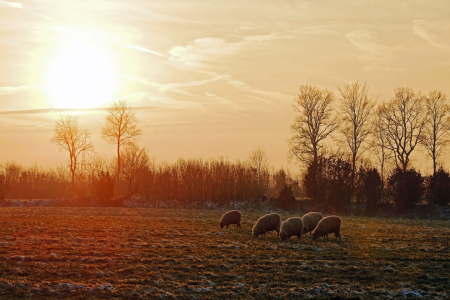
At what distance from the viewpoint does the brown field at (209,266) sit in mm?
11930

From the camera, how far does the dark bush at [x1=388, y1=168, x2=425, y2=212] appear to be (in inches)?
1827

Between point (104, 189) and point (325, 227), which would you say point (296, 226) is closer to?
point (325, 227)

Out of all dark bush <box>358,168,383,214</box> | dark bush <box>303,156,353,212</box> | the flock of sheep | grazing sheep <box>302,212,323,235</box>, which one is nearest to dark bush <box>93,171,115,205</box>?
dark bush <box>303,156,353,212</box>

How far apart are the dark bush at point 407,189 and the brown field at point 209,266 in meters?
24.7

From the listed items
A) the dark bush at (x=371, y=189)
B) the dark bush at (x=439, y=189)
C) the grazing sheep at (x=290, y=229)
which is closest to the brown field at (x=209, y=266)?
the grazing sheep at (x=290, y=229)

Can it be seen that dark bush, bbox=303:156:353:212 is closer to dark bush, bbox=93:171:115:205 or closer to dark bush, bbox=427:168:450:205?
dark bush, bbox=427:168:450:205

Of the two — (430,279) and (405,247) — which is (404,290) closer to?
(430,279)

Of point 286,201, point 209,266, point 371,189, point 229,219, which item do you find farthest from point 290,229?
point 371,189

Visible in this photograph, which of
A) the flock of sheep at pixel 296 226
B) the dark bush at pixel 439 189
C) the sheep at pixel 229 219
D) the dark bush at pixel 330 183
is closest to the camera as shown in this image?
the flock of sheep at pixel 296 226

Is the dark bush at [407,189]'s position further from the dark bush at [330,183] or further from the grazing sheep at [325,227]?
the grazing sheep at [325,227]

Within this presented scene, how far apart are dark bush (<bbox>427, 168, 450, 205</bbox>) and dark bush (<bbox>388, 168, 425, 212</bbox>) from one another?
1021 mm

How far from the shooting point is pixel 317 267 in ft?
49.7

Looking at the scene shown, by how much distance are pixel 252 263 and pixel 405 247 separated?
819cm

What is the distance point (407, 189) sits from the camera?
4666 centimetres
